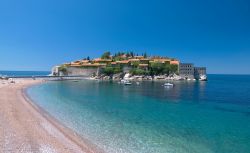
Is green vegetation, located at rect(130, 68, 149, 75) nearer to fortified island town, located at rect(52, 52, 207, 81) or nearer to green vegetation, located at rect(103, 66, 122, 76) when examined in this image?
fortified island town, located at rect(52, 52, 207, 81)

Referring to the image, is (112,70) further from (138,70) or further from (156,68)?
(156,68)

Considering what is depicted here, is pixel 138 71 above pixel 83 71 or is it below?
below

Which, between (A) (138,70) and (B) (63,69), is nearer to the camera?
(A) (138,70)

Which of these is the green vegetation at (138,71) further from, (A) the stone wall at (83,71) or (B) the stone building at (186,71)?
(A) the stone wall at (83,71)

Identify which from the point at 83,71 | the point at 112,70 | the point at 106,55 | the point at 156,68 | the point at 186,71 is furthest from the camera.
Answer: the point at 106,55

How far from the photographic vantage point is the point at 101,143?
18.0m

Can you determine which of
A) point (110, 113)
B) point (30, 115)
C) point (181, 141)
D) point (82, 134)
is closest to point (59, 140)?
point (82, 134)

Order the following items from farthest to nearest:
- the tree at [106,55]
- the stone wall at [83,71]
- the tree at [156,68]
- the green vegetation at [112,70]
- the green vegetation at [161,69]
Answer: the tree at [106,55], the stone wall at [83,71], the green vegetation at [161,69], the tree at [156,68], the green vegetation at [112,70]

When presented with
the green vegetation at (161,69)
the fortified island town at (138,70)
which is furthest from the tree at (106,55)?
the green vegetation at (161,69)

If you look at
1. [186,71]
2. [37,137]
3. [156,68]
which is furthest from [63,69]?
[37,137]

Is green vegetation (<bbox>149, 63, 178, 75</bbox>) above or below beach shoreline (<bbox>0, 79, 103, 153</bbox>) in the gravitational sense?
above

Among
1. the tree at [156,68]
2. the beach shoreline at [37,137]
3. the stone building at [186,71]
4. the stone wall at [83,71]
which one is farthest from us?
the stone wall at [83,71]

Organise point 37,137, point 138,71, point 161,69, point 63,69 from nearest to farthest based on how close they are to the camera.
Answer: point 37,137 → point 138,71 → point 161,69 → point 63,69

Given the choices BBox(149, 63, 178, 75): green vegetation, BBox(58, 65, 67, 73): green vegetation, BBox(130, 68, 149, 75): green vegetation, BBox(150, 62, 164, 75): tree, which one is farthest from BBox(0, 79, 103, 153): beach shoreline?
BBox(58, 65, 67, 73): green vegetation
